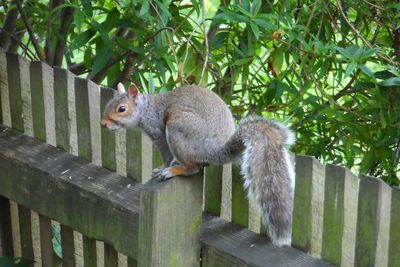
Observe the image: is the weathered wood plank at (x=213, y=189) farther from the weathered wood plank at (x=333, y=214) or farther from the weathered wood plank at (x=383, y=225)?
the weathered wood plank at (x=383, y=225)

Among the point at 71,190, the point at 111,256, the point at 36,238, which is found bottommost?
the point at 36,238

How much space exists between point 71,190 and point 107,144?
149 millimetres

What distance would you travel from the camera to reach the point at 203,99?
1.93 m

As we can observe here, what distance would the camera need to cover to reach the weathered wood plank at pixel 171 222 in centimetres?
172

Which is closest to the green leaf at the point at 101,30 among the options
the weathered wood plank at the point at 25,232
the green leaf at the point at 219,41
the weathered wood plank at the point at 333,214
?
the green leaf at the point at 219,41

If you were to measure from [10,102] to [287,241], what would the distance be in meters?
1.05

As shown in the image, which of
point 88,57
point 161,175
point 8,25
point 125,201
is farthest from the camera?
point 8,25

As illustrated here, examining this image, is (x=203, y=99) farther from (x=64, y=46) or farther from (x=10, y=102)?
(x=64, y=46)

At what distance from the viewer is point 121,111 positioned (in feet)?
6.60

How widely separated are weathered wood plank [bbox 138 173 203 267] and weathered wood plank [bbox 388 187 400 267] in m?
0.46

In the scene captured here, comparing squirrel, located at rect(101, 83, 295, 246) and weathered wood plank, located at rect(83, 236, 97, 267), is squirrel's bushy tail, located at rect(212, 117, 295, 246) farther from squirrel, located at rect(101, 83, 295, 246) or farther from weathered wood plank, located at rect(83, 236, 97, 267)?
A: weathered wood plank, located at rect(83, 236, 97, 267)

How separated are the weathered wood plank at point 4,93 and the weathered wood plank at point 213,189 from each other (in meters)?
0.76

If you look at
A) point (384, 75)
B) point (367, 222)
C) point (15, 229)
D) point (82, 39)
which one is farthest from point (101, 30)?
point (367, 222)

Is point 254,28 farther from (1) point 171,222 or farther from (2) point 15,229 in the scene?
(2) point 15,229
